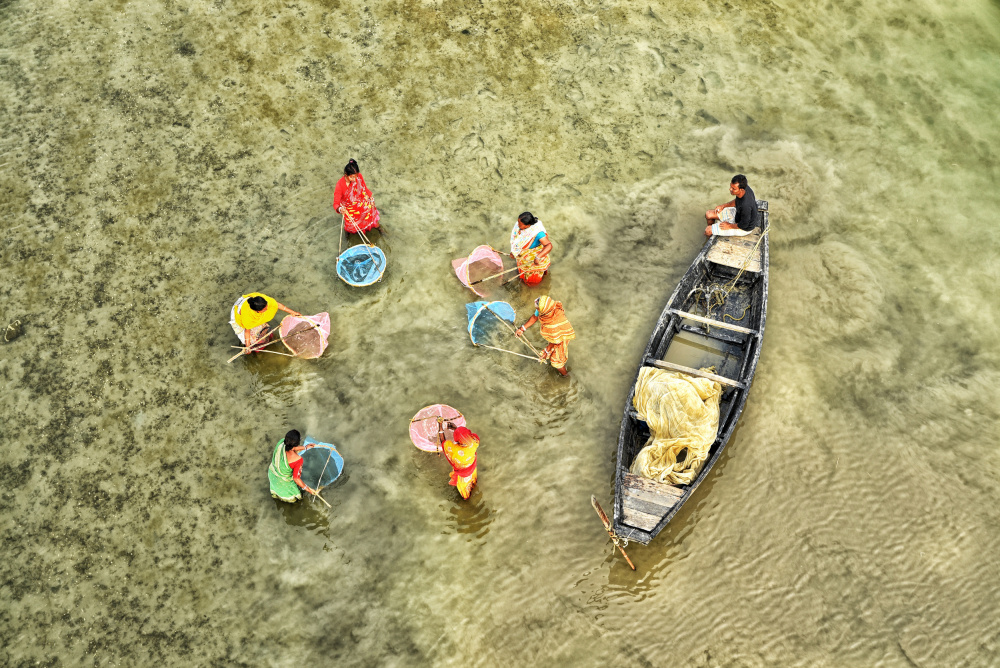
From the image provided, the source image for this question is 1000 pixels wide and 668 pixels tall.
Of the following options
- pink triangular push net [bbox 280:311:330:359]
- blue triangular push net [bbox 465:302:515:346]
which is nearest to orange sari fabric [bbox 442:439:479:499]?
blue triangular push net [bbox 465:302:515:346]

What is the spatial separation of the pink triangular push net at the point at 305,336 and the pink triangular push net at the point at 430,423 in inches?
66.5

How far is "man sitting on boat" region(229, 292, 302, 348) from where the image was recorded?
8.02 meters

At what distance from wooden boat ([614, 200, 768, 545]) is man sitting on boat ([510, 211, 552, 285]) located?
182 cm

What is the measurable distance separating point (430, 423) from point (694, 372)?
3373 mm

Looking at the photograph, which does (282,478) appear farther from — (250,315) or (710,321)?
(710,321)

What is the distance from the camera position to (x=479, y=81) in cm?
1127

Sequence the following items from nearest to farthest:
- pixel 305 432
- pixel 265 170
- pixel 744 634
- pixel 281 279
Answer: pixel 744 634 → pixel 305 432 → pixel 281 279 → pixel 265 170

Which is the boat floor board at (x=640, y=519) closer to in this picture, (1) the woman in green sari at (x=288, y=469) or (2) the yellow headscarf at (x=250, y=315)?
(1) the woman in green sari at (x=288, y=469)

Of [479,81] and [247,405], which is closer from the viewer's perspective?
[247,405]

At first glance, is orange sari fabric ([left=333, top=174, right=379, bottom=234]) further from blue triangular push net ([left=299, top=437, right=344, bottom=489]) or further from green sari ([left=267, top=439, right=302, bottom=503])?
green sari ([left=267, top=439, right=302, bottom=503])

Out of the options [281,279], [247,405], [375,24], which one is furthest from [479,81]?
[247,405]

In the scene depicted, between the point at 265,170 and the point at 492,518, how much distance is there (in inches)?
263

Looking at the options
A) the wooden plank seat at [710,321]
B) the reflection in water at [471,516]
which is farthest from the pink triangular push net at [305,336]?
the wooden plank seat at [710,321]

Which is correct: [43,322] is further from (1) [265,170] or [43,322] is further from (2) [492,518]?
(2) [492,518]
